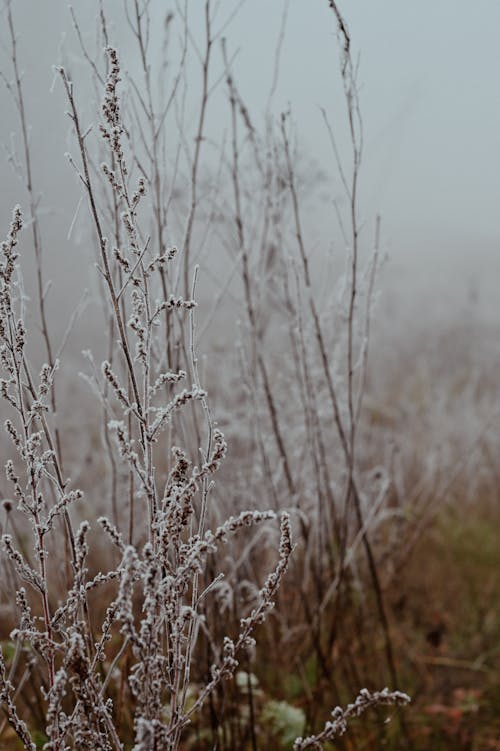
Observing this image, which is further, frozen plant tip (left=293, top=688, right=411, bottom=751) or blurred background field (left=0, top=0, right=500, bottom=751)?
blurred background field (left=0, top=0, right=500, bottom=751)

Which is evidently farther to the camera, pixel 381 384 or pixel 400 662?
pixel 381 384

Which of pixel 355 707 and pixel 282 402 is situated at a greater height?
pixel 282 402

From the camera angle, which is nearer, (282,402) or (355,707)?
(355,707)

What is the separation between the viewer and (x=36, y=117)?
5.36ft

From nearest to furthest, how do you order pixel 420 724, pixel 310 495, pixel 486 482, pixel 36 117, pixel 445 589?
1. pixel 36 117
2. pixel 420 724
3. pixel 310 495
4. pixel 445 589
5. pixel 486 482

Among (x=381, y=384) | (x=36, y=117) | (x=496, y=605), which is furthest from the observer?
(x=381, y=384)

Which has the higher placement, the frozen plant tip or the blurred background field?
the blurred background field

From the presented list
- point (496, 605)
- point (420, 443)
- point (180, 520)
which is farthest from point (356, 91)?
point (420, 443)

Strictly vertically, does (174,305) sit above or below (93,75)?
below

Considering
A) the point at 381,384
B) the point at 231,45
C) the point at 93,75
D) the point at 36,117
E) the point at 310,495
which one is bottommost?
the point at 310,495

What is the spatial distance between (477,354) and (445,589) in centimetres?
570

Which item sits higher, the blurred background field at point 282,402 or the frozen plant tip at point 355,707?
the blurred background field at point 282,402

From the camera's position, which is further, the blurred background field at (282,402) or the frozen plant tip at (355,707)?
the blurred background field at (282,402)

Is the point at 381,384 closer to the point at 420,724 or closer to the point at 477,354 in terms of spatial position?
the point at 477,354
